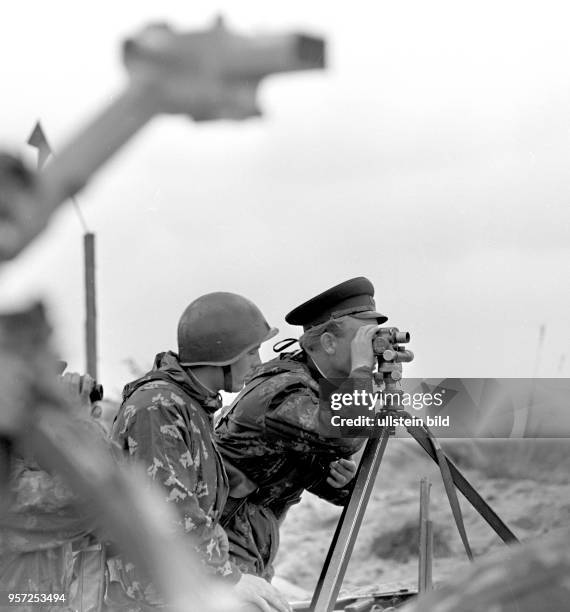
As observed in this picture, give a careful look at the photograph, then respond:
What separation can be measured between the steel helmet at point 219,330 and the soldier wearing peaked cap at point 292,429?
45 centimetres

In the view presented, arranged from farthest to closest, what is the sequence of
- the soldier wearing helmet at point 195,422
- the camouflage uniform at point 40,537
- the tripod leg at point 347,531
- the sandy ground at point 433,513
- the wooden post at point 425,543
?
the sandy ground at point 433,513
the wooden post at point 425,543
the tripod leg at point 347,531
the soldier wearing helmet at point 195,422
the camouflage uniform at point 40,537

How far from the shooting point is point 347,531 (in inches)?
174

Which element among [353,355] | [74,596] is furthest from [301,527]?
[74,596]

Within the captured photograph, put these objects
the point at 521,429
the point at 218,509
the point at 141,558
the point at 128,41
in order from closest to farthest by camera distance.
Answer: the point at 128,41 → the point at 141,558 → the point at 218,509 → the point at 521,429

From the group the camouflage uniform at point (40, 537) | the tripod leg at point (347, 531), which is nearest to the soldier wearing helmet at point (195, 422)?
the camouflage uniform at point (40, 537)

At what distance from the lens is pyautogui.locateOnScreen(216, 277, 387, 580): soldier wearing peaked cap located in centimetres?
479

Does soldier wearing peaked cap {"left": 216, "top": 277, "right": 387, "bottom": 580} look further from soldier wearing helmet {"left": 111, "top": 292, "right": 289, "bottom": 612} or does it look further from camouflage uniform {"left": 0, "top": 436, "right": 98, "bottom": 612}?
camouflage uniform {"left": 0, "top": 436, "right": 98, "bottom": 612}

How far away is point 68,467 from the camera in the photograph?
1.23 meters

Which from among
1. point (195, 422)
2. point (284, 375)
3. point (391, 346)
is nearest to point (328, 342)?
point (284, 375)

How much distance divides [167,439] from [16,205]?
2.89 metres

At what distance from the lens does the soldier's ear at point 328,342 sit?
5238 mm

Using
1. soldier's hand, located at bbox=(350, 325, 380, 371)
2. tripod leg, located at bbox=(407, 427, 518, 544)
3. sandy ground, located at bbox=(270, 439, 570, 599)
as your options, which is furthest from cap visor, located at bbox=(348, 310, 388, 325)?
sandy ground, located at bbox=(270, 439, 570, 599)

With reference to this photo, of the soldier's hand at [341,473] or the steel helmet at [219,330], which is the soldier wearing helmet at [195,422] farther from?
the soldier's hand at [341,473]

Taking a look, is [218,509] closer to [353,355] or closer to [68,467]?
[353,355]
